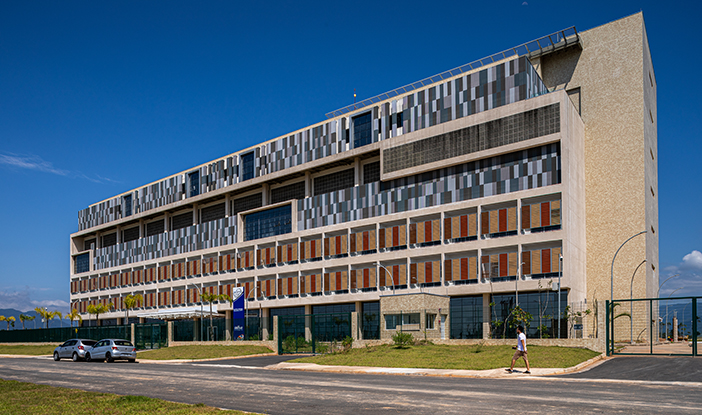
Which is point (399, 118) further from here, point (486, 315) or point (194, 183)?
point (194, 183)

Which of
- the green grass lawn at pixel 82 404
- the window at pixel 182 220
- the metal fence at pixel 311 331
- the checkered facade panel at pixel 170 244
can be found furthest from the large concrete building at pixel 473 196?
the green grass lawn at pixel 82 404

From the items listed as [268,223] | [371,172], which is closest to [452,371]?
[371,172]

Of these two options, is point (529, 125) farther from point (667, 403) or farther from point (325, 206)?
point (667, 403)

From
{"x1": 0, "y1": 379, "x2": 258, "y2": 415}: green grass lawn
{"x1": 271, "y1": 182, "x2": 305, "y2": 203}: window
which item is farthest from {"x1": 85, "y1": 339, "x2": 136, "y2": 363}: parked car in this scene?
{"x1": 271, "y1": 182, "x2": 305, "y2": 203}: window

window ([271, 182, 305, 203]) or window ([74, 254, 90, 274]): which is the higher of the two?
window ([271, 182, 305, 203])

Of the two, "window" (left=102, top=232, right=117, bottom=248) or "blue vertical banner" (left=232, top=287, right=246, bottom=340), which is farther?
"window" (left=102, top=232, right=117, bottom=248)

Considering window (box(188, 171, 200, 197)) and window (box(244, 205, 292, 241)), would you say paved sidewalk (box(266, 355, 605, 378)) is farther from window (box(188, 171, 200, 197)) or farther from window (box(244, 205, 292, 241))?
window (box(188, 171, 200, 197))

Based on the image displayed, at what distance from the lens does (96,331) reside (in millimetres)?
71312

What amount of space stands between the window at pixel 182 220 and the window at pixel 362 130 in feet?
113

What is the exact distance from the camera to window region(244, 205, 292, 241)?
232 feet

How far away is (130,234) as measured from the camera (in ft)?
324

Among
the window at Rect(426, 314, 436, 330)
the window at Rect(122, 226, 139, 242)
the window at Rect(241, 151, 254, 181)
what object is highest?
the window at Rect(241, 151, 254, 181)

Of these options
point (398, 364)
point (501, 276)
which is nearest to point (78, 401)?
point (398, 364)

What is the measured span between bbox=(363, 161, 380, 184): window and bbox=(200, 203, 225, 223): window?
25772 millimetres
